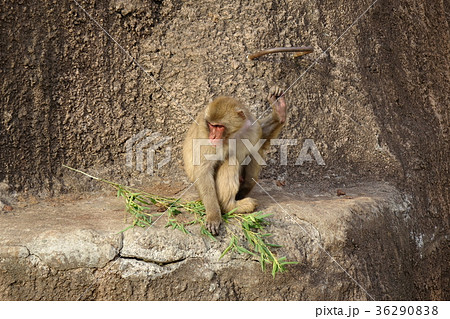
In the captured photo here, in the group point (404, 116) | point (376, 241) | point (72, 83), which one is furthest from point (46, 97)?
point (404, 116)

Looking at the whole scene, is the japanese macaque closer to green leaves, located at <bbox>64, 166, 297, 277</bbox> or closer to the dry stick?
green leaves, located at <bbox>64, 166, 297, 277</bbox>

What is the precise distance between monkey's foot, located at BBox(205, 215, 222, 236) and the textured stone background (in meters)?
1.95

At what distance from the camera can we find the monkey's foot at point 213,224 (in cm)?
472

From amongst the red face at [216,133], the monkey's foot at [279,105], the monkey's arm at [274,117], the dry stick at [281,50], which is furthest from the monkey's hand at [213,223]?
the dry stick at [281,50]

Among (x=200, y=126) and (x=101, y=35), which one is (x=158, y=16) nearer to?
(x=101, y=35)

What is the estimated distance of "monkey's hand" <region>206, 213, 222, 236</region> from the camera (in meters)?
4.72

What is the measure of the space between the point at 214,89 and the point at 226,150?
174cm

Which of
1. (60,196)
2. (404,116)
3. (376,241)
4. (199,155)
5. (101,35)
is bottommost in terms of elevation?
(376,241)

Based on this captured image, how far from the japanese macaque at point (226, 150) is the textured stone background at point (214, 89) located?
137 centimetres

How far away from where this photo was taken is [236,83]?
679 centimetres

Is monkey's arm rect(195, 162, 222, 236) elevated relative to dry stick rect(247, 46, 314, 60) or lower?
lower

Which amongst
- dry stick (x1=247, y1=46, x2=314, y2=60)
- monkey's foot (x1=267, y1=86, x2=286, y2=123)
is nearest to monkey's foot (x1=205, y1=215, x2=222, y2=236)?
monkey's foot (x1=267, y1=86, x2=286, y2=123)

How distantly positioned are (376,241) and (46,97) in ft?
12.9

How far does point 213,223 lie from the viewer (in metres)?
4.75
